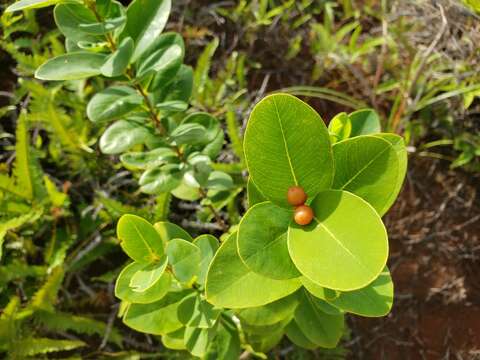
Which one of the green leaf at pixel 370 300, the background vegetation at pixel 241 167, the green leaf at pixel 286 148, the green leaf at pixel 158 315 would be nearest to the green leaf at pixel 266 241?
the green leaf at pixel 286 148

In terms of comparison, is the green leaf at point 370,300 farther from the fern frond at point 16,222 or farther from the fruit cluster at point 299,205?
the fern frond at point 16,222

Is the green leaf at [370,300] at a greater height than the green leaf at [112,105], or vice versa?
the green leaf at [112,105]

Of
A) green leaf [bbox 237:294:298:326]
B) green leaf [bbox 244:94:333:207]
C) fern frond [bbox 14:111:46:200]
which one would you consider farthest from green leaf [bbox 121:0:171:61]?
fern frond [bbox 14:111:46:200]

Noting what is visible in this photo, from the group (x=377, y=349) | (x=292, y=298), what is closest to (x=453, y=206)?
(x=377, y=349)

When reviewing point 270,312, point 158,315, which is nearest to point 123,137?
point 158,315

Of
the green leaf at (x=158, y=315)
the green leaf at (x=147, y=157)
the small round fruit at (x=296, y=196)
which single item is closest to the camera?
the small round fruit at (x=296, y=196)

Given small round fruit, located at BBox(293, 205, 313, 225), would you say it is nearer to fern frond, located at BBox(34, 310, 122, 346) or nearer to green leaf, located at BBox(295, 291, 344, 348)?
green leaf, located at BBox(295, 291, 344, 348)
